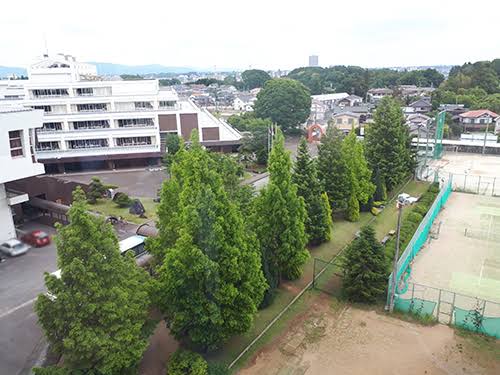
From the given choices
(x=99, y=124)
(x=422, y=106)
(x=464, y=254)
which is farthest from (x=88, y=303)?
(x=422, y=106)

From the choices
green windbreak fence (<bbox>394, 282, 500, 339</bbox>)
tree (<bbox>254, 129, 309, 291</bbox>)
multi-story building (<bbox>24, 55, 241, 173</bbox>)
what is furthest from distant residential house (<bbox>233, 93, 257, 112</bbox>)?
green windbreak fence (<bbox>394, 282, 500, 339</bbox>)

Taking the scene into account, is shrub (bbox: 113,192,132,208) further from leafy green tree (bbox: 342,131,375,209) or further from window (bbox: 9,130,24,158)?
leafy green tree (bbox: 342,131,375,209)

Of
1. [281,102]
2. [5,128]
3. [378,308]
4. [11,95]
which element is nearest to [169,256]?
[378,308]

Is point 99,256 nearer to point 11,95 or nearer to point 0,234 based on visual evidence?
point 0,234

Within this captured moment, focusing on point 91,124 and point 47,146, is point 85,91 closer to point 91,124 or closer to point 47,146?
point 91,124

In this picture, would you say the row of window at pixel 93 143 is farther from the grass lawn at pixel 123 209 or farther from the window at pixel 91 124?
the grass lawn at pixel 123 209

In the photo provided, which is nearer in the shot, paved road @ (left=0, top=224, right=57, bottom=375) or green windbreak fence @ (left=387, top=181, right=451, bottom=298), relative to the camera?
paved road @ (left=0, top=224, right=57, bottom=375)

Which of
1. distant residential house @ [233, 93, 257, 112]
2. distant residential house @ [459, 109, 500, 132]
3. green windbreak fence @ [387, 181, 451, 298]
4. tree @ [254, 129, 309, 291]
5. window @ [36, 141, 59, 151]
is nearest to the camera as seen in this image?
tree @ [254, 129, 309, 291]
